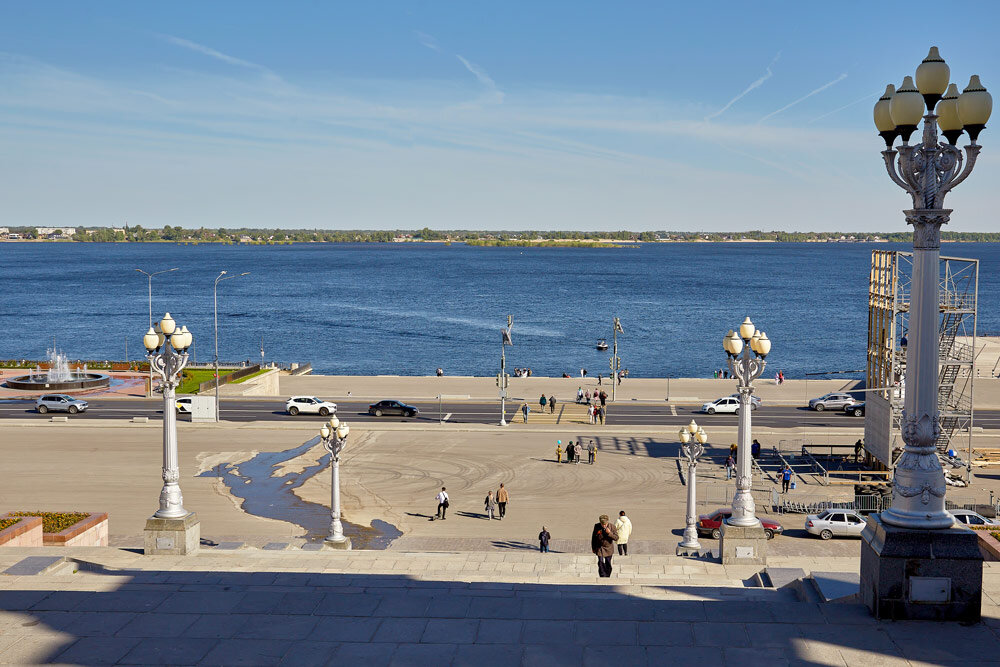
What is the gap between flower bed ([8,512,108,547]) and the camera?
20.5 meters

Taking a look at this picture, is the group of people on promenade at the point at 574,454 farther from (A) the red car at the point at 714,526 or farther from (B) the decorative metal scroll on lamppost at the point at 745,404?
(B) the decorative metal scroll on lamppost at the point at 745,404

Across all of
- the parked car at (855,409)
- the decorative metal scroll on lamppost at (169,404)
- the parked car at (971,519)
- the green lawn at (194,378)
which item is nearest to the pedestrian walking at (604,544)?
the decorative metal scroll on lamppost at (169,404)

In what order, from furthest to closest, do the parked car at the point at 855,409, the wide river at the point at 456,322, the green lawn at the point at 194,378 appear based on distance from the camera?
the wide river at the point at 456,322 < the green lawn at the point at 194,378 < the parked car at the point at 855,409

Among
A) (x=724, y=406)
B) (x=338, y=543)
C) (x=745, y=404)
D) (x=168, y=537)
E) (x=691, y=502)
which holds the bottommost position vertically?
(x=724, y=406)

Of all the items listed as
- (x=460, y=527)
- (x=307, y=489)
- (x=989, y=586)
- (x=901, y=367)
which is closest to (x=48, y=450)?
(x=307, y=489)

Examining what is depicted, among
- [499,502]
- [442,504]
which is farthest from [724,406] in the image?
[442,504]

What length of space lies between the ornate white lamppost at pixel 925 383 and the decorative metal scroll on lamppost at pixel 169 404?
12844mm

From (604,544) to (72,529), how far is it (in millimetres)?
12400

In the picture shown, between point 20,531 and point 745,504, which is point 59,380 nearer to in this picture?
point 20,531


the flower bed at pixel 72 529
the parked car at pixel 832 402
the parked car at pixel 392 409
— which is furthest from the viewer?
the parked car at pixel 832 402

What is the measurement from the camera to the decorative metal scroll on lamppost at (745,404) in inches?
720

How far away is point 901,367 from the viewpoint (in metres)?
31.9

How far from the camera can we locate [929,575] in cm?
930

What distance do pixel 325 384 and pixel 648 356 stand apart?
44.0m
